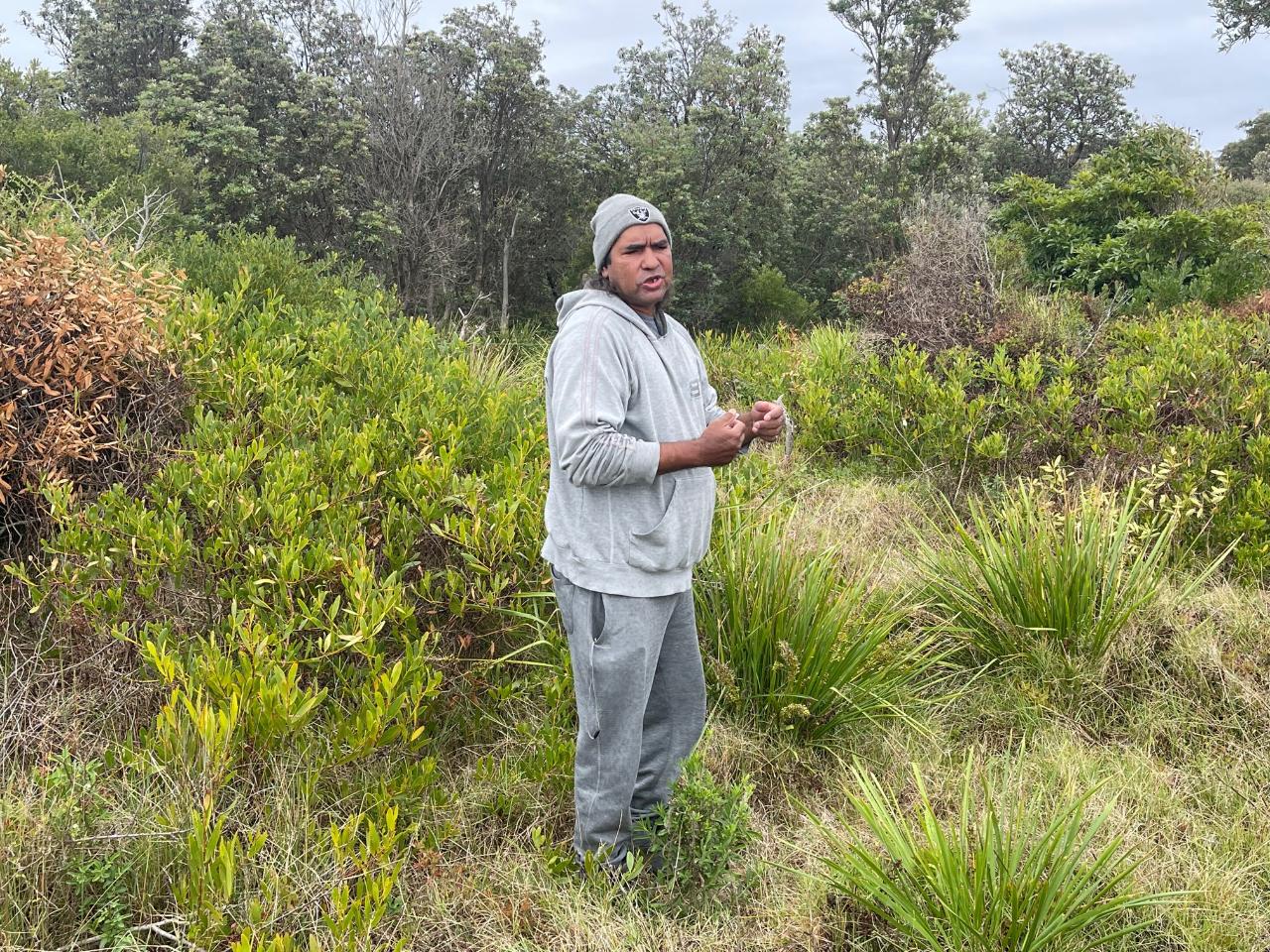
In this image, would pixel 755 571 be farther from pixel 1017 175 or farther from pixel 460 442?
pixel 1017 175

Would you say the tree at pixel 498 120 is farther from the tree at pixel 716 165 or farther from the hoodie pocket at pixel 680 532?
the hoodie pocket at pixel 680 532

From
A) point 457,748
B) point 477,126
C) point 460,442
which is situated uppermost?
point 477,126

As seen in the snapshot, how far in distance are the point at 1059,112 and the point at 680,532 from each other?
131 feet

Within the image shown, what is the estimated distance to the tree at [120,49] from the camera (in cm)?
2805

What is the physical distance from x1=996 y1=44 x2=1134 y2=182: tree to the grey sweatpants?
122 feet

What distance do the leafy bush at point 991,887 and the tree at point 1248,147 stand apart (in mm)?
50452

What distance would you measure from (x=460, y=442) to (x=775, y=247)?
25.8 m

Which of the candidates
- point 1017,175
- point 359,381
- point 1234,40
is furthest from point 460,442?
point 1234,40

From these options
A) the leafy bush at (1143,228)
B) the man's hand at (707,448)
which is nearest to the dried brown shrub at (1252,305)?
the leafy bush at (1143,228)

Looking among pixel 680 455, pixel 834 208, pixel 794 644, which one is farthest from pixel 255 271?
pixel 834 208

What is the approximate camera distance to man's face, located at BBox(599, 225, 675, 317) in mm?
2404

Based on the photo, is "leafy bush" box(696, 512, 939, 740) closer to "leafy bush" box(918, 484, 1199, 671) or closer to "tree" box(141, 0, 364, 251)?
"leafy bush" box(918, 484, 1199, 671)

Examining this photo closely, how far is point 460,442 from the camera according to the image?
4.15 meters

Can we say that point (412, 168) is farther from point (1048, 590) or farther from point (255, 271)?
point (1048, 590)
